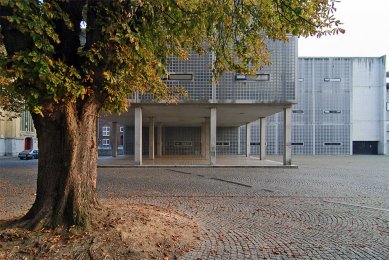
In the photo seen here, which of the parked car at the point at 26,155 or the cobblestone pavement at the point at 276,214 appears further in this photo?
the parked car at the point at 26,155

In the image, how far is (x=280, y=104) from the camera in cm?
2130

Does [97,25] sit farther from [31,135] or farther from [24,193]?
[31,135]

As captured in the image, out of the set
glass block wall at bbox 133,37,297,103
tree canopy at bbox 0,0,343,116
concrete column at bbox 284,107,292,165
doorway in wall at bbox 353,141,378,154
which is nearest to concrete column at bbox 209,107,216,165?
glass block wall at bbox 133,37,297,103

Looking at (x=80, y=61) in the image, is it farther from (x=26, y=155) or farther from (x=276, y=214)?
(x=26, y=155)

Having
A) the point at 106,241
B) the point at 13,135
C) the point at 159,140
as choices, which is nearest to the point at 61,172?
the point at 106,241

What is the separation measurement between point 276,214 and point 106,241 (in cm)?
440

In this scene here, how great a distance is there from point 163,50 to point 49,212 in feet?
12.7

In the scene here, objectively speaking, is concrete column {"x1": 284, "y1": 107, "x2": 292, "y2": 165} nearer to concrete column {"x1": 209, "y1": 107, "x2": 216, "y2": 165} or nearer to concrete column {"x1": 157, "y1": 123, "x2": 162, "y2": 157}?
concrete column {"x1": 209, "y1": 107, "x2": 216, "y2": 165}

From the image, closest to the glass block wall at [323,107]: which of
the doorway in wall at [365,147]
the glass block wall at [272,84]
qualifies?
the doorway in wall at [365,147]

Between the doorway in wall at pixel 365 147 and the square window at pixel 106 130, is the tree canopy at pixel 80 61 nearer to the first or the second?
the doorway in wall at pixel 365 147

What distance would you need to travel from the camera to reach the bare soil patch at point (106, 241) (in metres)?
4.72

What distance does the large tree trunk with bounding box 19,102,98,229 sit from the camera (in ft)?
17.9

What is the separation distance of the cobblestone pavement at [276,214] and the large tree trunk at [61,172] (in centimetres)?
208

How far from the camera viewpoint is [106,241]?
5.05 meters
